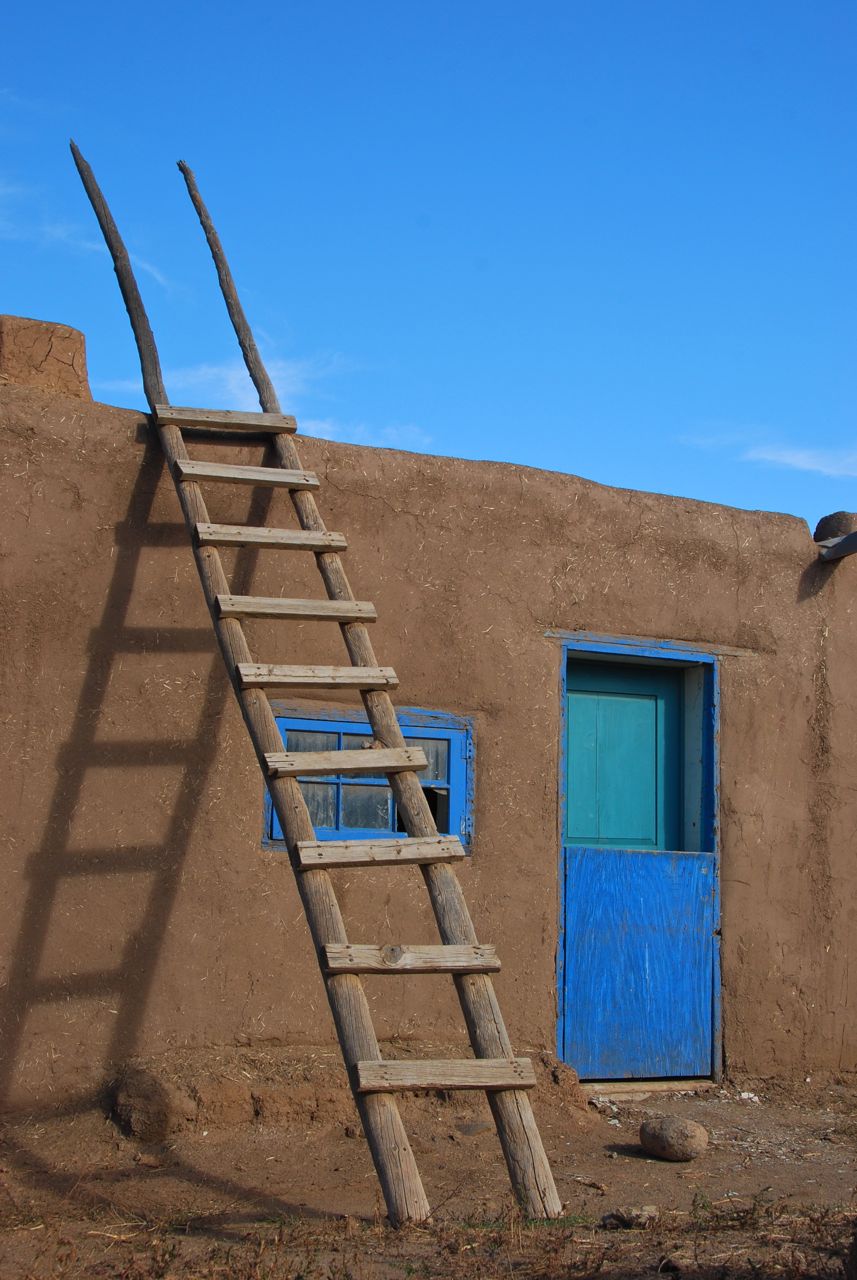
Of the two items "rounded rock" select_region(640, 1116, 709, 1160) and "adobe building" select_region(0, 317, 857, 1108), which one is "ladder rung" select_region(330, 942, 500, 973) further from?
"rounded rock" select_region(640, 1116, 709, 1160)

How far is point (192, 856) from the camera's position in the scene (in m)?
4.84

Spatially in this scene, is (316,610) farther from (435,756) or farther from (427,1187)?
(427,1187)

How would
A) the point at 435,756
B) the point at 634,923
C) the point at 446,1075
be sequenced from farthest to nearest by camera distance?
the point at 634,923 → the point at 435,756 → the point at 446,1075

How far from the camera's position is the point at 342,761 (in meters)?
3.97

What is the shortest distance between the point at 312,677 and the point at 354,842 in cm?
67

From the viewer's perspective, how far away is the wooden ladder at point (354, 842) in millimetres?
3336

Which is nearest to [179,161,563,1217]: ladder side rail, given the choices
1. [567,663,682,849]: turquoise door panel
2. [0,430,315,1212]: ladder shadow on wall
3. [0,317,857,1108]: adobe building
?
[0,317,857,1108]: adobe building

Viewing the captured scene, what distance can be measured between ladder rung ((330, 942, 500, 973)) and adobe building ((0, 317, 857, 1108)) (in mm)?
1451

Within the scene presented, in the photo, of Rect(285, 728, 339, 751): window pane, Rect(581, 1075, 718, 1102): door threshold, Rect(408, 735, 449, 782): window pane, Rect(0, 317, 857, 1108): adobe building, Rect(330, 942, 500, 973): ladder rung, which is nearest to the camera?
Rect(330, 942, 500, 973): ladder rung

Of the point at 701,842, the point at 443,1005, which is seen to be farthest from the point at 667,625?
the point at 443,1005

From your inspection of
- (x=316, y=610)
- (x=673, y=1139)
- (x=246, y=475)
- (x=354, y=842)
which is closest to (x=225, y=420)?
(x=246, y=475)

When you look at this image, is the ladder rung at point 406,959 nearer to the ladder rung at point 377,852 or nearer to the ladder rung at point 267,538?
the ladder rung at point 377,852

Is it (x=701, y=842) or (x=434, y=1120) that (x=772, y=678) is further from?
(x=434, y=1120)

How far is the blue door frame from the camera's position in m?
5.57
